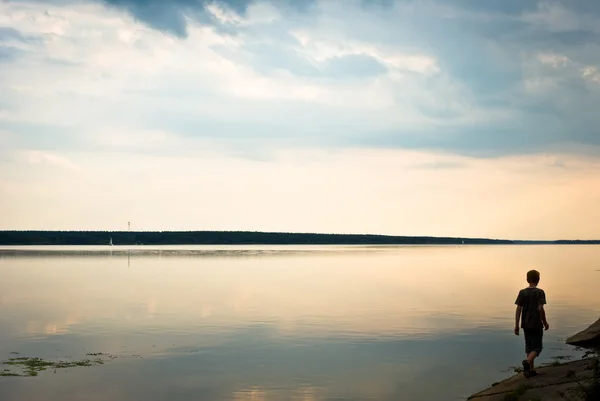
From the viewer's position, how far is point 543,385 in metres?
18.7

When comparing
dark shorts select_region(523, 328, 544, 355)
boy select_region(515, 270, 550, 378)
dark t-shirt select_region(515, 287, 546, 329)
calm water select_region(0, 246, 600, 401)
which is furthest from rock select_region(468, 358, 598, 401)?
dark t-shirt select_region(515, 287, 546, 329)

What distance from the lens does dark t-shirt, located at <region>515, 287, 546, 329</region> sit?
19.0m

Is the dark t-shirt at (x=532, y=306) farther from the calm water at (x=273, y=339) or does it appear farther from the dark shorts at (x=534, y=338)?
the calm water at (x=273, y=339)

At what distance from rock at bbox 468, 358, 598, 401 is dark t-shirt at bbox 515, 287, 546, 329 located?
1513 millimetres

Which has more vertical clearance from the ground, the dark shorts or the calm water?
the dark shorts

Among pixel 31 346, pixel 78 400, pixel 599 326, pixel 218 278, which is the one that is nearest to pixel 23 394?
pixel 78 400

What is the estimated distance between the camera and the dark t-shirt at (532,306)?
19.0 m

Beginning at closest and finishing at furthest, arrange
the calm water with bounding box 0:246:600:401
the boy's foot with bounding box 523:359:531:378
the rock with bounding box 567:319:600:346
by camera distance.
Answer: the boy's foot with bounding box 523:359:531:378 → the calm water with bounding box 0:246:600:401 → the rock with bounding box 567:319:600:346

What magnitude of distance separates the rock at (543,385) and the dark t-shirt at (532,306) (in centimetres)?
151

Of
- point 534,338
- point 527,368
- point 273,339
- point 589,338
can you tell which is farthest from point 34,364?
point 589,338

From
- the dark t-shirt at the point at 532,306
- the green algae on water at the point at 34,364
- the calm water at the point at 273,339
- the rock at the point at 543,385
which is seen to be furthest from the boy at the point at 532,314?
the green algae on water at the point at 34,364

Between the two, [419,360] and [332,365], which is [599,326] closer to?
[419,360]

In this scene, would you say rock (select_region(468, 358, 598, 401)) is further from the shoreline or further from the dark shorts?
the dark shorts

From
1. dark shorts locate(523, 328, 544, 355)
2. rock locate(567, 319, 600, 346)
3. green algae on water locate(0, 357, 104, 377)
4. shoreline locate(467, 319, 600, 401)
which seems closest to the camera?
shoreline locate(467, 319, 600, 401)
